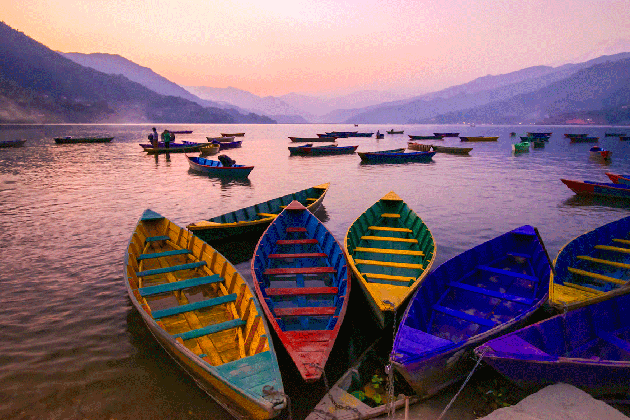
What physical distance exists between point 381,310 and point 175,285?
16.4 feet

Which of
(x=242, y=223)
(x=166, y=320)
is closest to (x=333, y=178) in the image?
(x=242, y=223)

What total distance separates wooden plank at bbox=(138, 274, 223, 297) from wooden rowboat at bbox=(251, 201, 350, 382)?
1054 mm

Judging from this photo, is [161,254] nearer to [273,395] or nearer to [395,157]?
[273,395]

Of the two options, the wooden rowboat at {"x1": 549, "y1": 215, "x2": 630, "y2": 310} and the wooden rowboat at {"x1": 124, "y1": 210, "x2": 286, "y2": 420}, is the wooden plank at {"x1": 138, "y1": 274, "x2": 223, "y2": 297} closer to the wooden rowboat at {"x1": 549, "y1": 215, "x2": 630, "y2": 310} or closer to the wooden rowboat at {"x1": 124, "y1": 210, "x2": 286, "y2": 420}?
the wooden rowboat at {"x1": 124, "y1": 210, "x2": 286, "y2": 420}

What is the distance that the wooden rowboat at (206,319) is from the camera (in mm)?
4785

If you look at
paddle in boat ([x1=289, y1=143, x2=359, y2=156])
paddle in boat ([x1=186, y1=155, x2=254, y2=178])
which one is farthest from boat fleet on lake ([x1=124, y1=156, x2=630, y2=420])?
paddle in boat ([x1=289, y1=143, x2=359, y2=156])

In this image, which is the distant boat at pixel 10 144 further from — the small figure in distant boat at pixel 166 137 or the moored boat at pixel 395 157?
the moored boat at pixel 395 157

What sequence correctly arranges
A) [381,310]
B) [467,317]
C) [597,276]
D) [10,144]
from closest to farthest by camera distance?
[381,310] < [467,317] < [597,276] < [10,144]

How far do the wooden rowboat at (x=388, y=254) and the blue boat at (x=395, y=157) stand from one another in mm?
28392

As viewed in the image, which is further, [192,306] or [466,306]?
[466,306]

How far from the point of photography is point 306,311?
7254 mm

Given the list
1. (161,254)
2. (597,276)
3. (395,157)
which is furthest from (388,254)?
(395,157)

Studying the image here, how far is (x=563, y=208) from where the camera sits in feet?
65.9

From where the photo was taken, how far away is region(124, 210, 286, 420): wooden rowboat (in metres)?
4.79
